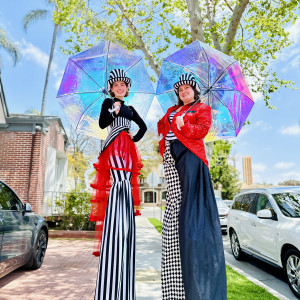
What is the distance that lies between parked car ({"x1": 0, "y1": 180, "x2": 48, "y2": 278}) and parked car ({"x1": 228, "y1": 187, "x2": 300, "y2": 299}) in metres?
4.07

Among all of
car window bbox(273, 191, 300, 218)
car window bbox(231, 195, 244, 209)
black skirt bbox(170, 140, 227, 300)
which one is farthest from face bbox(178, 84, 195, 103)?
car window bbox(231, 195, 244, 209)

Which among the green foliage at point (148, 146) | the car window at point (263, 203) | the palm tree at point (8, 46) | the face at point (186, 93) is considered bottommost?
the car window at point (263, 203)

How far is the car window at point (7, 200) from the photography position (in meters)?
4.15

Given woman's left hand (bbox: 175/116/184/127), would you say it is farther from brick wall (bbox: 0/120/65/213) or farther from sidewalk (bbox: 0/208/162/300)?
brick wall (bbox: 0/120/65/213)

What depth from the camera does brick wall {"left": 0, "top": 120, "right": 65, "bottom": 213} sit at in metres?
10.4

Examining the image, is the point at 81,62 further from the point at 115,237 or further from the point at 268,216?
the point at 268,216

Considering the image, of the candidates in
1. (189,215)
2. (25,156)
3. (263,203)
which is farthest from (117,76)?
(25,156)

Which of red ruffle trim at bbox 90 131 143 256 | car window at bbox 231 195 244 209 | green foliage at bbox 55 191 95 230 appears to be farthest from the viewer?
green foliage at bbox 55 191 95 230

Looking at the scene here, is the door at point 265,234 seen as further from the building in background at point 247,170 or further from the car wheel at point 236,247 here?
the building in background at point 247,170

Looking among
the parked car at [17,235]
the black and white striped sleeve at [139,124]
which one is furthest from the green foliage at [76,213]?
the black and white striped sleeve at [139,124]

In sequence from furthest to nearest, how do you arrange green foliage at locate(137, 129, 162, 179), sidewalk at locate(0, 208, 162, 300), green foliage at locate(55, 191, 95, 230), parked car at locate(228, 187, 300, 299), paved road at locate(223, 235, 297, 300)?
green foliage at locate(137, 129, 162, 179) → green foliage at locate(55, 191, 95, 230) → paved road at locate(223, 235, 297, 300) → parked car at locate(228, 187, 300, 299) → sidewalk at locate(0, 208, 162, 300)

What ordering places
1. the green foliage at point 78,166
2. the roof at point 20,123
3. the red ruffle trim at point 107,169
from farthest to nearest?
the green foliage at point 78,166 < the roof at point 20,123 < the red ruffle trim at point 107,169

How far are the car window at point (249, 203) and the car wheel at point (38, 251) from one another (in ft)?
14.4

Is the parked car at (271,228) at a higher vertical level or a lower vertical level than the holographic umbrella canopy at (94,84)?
lower
